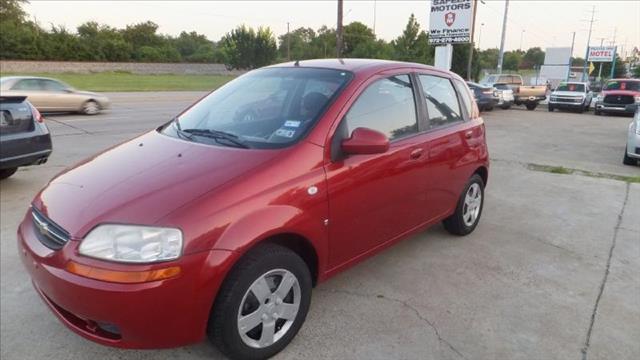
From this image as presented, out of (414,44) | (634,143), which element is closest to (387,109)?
(634,143)

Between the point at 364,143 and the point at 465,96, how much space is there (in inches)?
87.3

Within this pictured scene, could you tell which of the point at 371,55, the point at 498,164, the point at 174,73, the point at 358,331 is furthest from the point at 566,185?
the point at 174,73

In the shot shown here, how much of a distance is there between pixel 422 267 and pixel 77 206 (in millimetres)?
2746

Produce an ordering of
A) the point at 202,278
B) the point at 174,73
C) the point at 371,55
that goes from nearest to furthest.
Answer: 1. the point at 202,278
2. the point at 371,55
3. the point at 174,73

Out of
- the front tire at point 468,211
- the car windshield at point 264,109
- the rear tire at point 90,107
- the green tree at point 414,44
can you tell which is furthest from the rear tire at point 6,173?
the green tree at point 414,44

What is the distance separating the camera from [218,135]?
320 cm

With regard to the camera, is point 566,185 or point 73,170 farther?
point 566,185

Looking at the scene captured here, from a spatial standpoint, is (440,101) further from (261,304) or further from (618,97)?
(618,97)

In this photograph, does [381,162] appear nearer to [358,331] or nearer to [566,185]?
[358,331]

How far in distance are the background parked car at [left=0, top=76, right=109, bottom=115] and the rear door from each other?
1362 cm

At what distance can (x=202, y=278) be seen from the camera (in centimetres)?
232

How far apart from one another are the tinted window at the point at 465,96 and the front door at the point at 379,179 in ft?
3.29

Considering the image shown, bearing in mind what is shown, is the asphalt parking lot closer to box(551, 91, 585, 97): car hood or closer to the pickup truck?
box(551, 91, 585, 97): car hood

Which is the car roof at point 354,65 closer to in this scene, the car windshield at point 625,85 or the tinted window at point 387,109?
the tinted window at point 387,109
